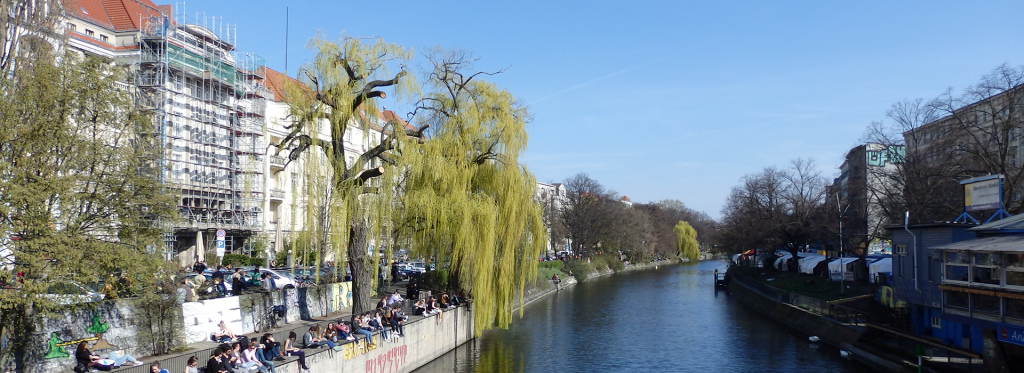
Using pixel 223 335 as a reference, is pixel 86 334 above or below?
above

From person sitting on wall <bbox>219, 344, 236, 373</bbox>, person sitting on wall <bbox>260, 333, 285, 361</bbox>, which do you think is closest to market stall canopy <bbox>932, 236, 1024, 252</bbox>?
person sitting on wall <bbox>260, 333, 285, 361</bbox>

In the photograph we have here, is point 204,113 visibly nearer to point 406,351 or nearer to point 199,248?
point 199,248

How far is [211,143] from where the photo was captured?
148 feet

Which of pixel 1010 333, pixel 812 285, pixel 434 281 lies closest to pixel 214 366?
pixel 434 281

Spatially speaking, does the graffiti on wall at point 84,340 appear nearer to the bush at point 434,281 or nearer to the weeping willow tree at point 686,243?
the bush at point 434,281

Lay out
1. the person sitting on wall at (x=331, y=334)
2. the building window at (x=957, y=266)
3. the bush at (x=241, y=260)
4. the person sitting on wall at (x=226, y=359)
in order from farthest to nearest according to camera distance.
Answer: the bush at (x=241, y=260) < the building window at (x=957, y=266) < the person sitting on wall at (x=331, y=334) < the person sitting on wall at (x=226, y=359)

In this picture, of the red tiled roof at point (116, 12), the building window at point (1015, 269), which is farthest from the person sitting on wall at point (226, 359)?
the red tiled roof at point (116, 12)

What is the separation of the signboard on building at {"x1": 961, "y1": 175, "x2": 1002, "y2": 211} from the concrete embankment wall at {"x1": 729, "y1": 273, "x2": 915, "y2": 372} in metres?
6.38

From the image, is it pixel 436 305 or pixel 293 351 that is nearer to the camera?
pixel 293 351

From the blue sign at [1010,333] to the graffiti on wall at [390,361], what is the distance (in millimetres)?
18117

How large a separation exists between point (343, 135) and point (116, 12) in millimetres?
32648

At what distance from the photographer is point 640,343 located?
108 feet

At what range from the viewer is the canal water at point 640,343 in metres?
27.2

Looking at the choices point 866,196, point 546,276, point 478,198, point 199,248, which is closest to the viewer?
point 478,198
